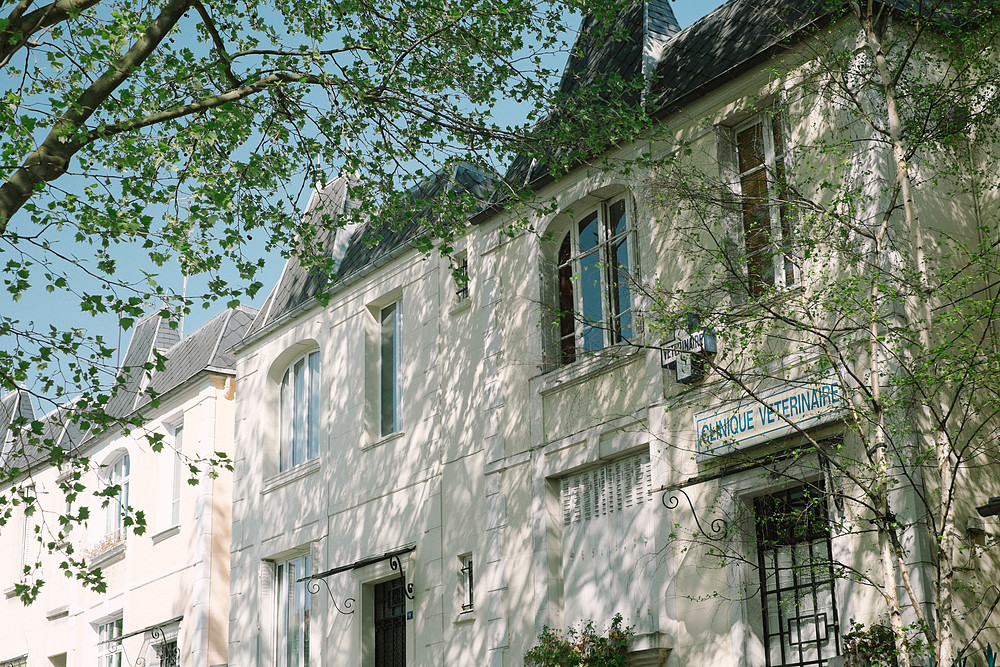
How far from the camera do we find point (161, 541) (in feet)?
71.1

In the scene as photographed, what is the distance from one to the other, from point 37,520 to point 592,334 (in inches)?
737

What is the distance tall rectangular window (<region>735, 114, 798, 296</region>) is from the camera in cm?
1191

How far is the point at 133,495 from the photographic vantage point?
2306 cm

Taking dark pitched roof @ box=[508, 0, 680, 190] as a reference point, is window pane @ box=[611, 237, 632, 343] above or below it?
below

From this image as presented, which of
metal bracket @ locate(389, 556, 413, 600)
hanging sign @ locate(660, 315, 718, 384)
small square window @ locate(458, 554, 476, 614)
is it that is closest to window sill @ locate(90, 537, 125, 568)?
metal bracket @ locate(389, 556, 413, 600)

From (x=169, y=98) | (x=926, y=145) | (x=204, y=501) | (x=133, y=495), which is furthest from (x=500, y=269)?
(x=133, y=495)

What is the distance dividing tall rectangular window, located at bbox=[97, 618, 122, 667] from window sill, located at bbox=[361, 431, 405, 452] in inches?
320

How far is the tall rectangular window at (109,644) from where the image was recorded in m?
22.8

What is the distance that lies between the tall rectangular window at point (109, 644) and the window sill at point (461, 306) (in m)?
10.4

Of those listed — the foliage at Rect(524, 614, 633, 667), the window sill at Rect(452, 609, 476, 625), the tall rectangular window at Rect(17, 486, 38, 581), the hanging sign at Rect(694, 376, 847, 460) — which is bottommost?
the foliage at Rect(524, 614, 633, 667)

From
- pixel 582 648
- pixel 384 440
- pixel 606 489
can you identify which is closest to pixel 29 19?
pixel 606 489

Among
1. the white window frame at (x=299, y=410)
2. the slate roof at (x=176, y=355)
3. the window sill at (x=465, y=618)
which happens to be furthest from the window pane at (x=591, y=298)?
the slate roof at (x=176, y=355)

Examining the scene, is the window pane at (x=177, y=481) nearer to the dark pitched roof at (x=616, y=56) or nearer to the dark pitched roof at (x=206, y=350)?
the dark pitched roof at (x=206, y=350)

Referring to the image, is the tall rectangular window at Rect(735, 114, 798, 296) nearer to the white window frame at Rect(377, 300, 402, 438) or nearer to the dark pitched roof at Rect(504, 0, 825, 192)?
the dark pitched roof at Rect(504, 0, 825, 192)
